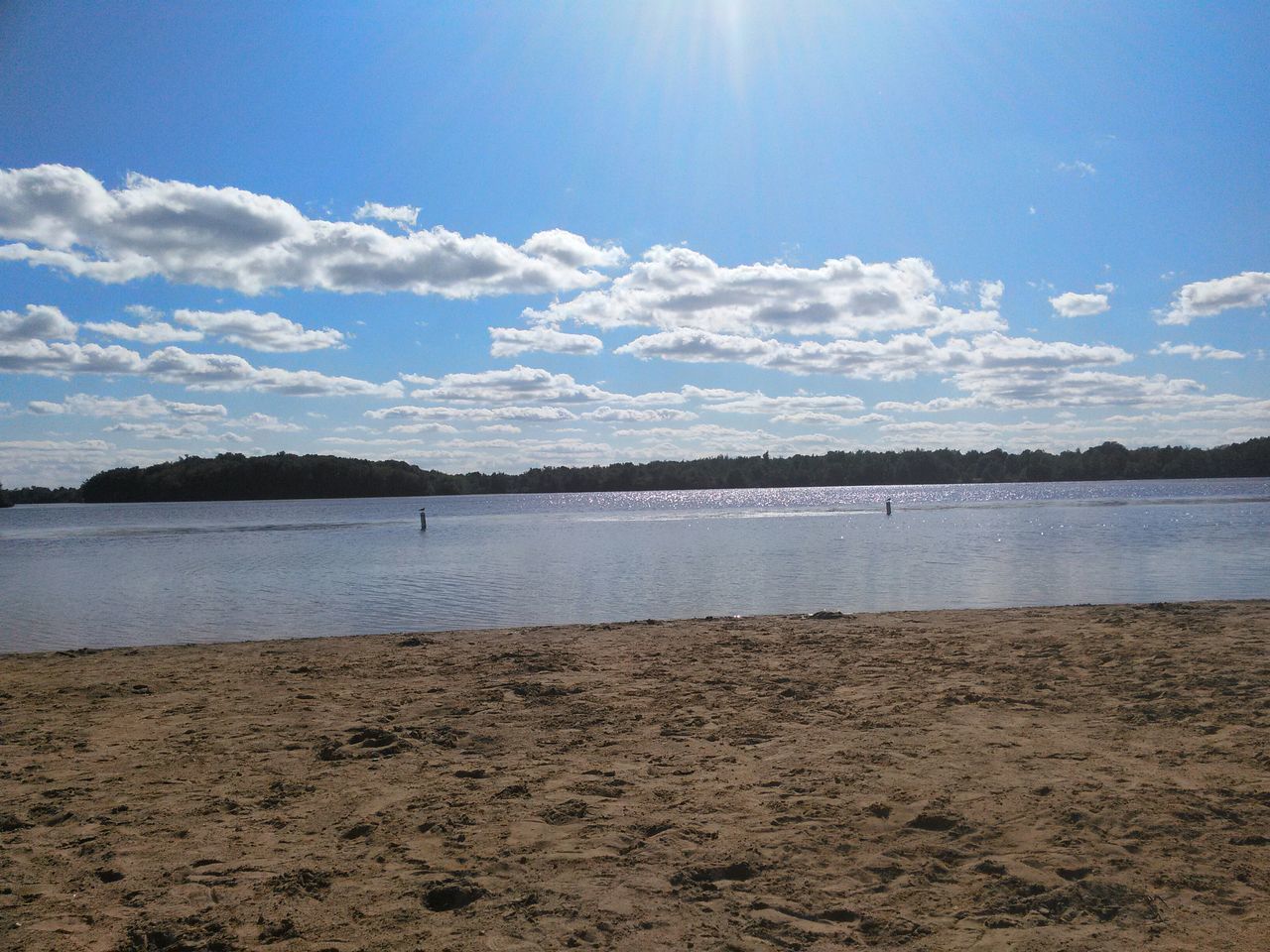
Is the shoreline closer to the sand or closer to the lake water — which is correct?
the lake water

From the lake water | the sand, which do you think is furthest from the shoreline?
the sand

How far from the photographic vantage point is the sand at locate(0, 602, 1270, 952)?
4117mm

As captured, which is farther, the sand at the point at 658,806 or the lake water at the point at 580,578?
the lake water at the point at 580,578

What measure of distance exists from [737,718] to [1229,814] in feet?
12.2

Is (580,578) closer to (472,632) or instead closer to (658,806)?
Result: (472,632)

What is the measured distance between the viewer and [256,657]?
1221 cm

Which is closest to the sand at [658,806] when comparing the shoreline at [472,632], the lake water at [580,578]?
the shoreline at [472,632]

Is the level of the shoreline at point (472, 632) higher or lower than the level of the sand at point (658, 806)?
lower

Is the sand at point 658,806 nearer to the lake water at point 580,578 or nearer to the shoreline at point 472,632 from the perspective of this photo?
→ the shoreline at point 472,632

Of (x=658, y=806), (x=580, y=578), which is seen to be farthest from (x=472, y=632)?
(x=580, y=578)

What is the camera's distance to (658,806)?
5605mm

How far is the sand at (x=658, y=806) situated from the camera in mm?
4117

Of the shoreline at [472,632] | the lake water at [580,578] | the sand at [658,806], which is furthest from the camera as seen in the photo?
the lake water at [580,578]

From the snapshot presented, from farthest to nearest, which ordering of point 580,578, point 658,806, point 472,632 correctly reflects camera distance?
point 580,578
point 472,632
point 658,806
